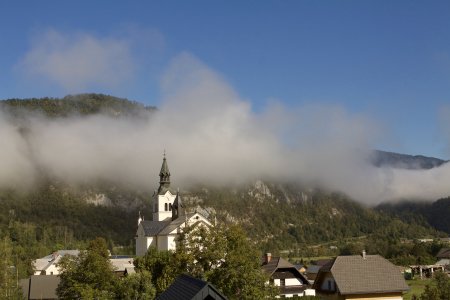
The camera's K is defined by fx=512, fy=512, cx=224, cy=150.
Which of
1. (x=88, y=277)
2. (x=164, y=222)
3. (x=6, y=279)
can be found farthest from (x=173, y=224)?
(x=88, y=277)

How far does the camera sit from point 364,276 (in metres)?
54.6

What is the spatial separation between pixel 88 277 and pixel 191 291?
1345 inches

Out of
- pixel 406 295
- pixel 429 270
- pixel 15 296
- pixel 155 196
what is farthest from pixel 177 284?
pixel 429 270

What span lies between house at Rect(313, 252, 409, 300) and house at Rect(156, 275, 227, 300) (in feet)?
101

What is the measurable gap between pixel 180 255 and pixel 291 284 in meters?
33.6

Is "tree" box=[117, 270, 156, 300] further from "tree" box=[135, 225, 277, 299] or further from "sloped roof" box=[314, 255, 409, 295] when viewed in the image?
"sloped roof" box=[314, 255, 409, 295]

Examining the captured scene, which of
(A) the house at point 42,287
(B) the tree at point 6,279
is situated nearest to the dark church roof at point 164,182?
(A) the house at point 42,287

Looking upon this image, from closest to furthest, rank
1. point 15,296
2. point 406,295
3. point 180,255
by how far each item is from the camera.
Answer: point 180,255
point 15,296
point 406,295

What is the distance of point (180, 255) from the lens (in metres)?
44.2

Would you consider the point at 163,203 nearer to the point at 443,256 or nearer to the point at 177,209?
the point at 177,209

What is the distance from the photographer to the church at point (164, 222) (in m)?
89.1

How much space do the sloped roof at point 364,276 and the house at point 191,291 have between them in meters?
30.9

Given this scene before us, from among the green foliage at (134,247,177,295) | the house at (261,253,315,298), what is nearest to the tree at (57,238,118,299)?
the green foliage at (134,247,177,295)

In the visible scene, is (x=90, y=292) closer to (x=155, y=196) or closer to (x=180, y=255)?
(x=180, y=255)
